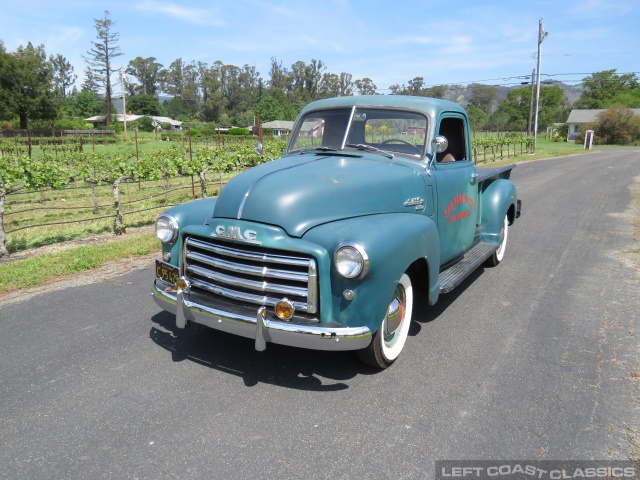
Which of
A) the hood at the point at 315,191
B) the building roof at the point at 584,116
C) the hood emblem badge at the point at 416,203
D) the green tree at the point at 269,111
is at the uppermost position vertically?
the green tree at the point at 269,111

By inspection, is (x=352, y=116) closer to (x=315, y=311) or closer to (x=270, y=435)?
(x=315, y=311)

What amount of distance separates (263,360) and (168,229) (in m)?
1.26

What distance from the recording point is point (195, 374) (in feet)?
11.6

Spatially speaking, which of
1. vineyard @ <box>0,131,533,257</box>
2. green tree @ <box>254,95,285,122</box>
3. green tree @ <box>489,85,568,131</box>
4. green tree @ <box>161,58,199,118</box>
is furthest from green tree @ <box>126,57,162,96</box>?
vineyard @ <box>0,131,533,257</box>

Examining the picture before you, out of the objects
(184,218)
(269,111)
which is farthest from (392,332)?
(269,111)

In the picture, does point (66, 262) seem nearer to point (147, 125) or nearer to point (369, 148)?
point (369, 148)

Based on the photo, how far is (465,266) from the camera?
4926mm

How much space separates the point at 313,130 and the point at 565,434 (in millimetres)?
3347

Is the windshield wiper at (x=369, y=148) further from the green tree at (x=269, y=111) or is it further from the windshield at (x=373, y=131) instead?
the green tree at (x=269, y=111)

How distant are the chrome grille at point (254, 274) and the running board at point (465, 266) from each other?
1.48 metres

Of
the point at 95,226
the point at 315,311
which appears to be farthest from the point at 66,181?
the point at 315,311

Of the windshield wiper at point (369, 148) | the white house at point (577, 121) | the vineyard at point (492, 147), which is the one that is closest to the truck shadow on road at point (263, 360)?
the windshield wiper at point (369, 148)

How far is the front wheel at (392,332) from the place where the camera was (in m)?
3.46

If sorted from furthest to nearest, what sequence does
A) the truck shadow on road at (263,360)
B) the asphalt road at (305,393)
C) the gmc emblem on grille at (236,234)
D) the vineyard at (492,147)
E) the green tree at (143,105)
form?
the green tree at (143,105) → the vineyard at (492,147) → the truck shadow on road at (263,360) → the gmc emblem on grille at (236,234) → the asphalt road at (305,393)
